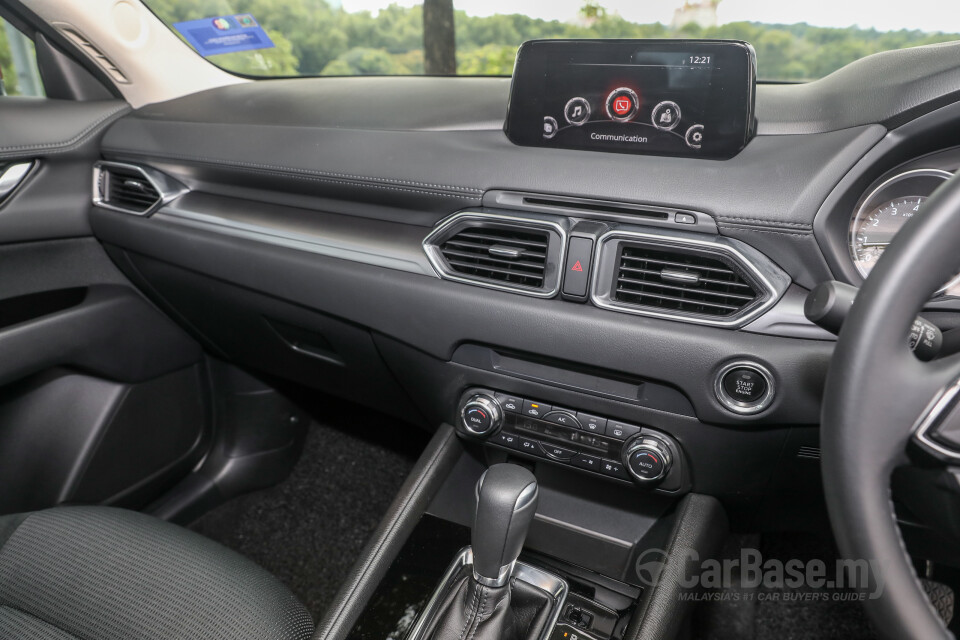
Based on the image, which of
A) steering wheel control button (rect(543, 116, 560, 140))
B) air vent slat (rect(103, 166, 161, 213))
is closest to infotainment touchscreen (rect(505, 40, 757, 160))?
steering wheel control button (rect(543, 116, 560, 140))

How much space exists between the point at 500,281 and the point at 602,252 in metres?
0.18

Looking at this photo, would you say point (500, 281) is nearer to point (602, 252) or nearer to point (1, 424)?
point (602, 252)

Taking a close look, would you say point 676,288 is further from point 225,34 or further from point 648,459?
point 225,34

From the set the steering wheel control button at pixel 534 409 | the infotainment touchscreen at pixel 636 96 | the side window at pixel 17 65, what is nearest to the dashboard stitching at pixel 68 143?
the side window at pixel 17 65

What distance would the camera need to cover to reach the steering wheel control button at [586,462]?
116cm

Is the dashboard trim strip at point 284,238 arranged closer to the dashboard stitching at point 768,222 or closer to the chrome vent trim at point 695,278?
the chrome vent trim at point 695,278

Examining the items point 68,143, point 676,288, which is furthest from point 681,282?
point 68,143

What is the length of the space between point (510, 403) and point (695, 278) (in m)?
0.39

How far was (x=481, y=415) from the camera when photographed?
1.21m

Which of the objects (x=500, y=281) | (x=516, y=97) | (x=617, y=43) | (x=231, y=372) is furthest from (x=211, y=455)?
(x=617, y=43)

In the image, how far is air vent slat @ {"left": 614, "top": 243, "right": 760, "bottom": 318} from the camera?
976mm

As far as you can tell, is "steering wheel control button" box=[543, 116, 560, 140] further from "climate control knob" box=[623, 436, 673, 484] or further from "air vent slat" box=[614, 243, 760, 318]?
→ "climate control knob" box=[623, 436, 673, 484]

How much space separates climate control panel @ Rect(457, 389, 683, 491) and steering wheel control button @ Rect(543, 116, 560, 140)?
0.44 m

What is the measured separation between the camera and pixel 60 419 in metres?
1.66
